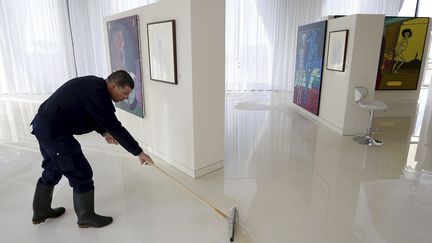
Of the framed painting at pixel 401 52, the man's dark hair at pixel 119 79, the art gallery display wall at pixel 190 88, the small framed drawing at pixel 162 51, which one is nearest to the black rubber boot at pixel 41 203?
the man's dark hair at pixel 119 79

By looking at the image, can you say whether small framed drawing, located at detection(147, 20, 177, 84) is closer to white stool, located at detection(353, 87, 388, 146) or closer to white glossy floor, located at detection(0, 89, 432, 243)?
white glossy floor, located at detection(0, 89, 432, 243)

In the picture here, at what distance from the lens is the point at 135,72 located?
13.1 feet

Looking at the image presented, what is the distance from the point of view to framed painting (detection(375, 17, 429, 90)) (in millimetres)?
6453

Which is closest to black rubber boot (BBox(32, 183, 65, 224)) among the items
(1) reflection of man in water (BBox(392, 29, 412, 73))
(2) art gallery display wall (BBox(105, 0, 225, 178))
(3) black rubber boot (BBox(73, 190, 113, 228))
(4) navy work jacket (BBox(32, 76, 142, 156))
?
(3) black rubber boot (BBox(73, 190, 113, 228))

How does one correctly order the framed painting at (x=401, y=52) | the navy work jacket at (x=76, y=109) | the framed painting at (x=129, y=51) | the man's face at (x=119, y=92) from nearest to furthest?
the navy work jacket at (x=76, y=109), the man's face at (x=119, y=92), the framed painting at (x=129, y=51), the framed painting at (x=401, y=52)

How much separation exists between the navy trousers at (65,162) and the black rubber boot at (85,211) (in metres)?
0.05

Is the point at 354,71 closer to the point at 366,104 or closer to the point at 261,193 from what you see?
the point at 366,104

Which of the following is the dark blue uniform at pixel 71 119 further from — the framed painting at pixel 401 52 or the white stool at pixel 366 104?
the framed painting at pixel 401 52

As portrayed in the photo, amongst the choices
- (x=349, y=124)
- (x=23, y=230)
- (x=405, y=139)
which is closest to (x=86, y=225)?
(x=23, y=230)

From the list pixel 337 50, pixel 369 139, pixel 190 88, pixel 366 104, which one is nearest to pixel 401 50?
pixel 337 50

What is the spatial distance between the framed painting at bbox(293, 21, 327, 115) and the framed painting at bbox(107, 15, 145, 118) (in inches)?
135

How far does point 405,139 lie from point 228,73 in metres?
5.46

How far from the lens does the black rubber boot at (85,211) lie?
2.37 metres

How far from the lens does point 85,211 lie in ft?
7.82
